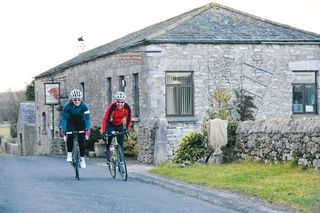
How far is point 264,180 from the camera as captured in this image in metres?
13.1

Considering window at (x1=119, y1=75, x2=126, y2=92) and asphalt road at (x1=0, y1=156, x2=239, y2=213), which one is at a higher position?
window at (x1=119, y1=75, x2=126, y2=92)

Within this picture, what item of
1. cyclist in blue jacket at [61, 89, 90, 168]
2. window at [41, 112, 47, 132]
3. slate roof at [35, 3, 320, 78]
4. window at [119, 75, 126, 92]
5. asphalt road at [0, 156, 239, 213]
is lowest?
window at [41, 112, 47, 132]

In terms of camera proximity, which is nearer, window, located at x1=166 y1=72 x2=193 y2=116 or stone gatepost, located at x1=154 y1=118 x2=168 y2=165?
stone gatepost, located at x1=154 y1=118 x2=168 y2=165

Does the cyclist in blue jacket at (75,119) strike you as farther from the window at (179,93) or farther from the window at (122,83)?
the window at (122,83)

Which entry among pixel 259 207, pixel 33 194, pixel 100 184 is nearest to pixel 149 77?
pixel 100 184

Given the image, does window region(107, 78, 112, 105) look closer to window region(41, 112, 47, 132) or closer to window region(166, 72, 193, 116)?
window region(166, 72, 193, 116)

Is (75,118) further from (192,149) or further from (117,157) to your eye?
(192,149)

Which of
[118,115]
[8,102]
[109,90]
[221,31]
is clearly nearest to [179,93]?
[221,31]

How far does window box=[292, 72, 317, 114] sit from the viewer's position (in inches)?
1081

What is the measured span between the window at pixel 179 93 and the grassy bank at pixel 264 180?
8.45 m

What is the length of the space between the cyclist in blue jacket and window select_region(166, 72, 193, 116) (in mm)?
11477

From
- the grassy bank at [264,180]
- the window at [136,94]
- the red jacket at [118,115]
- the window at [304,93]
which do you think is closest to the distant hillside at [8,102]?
the window at [136,94]

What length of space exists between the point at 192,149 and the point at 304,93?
10543mm

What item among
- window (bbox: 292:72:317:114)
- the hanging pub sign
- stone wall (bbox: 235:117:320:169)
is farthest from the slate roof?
the hanging pub sign
